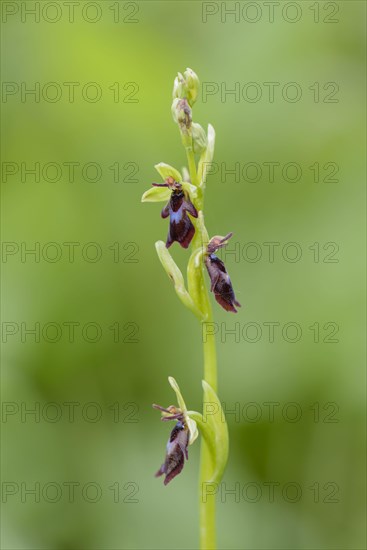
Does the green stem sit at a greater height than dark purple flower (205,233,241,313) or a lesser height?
lesser

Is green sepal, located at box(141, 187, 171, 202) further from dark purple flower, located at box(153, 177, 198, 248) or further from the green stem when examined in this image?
the green stem

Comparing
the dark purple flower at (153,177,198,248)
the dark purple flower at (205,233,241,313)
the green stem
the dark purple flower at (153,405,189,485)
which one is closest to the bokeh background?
the green stem

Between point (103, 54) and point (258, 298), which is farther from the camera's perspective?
point (103, 54)

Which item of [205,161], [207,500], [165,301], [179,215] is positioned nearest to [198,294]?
[179,215]

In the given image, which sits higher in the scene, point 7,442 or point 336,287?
point 336,287

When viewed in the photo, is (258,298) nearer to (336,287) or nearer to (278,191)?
(336,287)

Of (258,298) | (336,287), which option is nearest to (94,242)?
(258,298)
